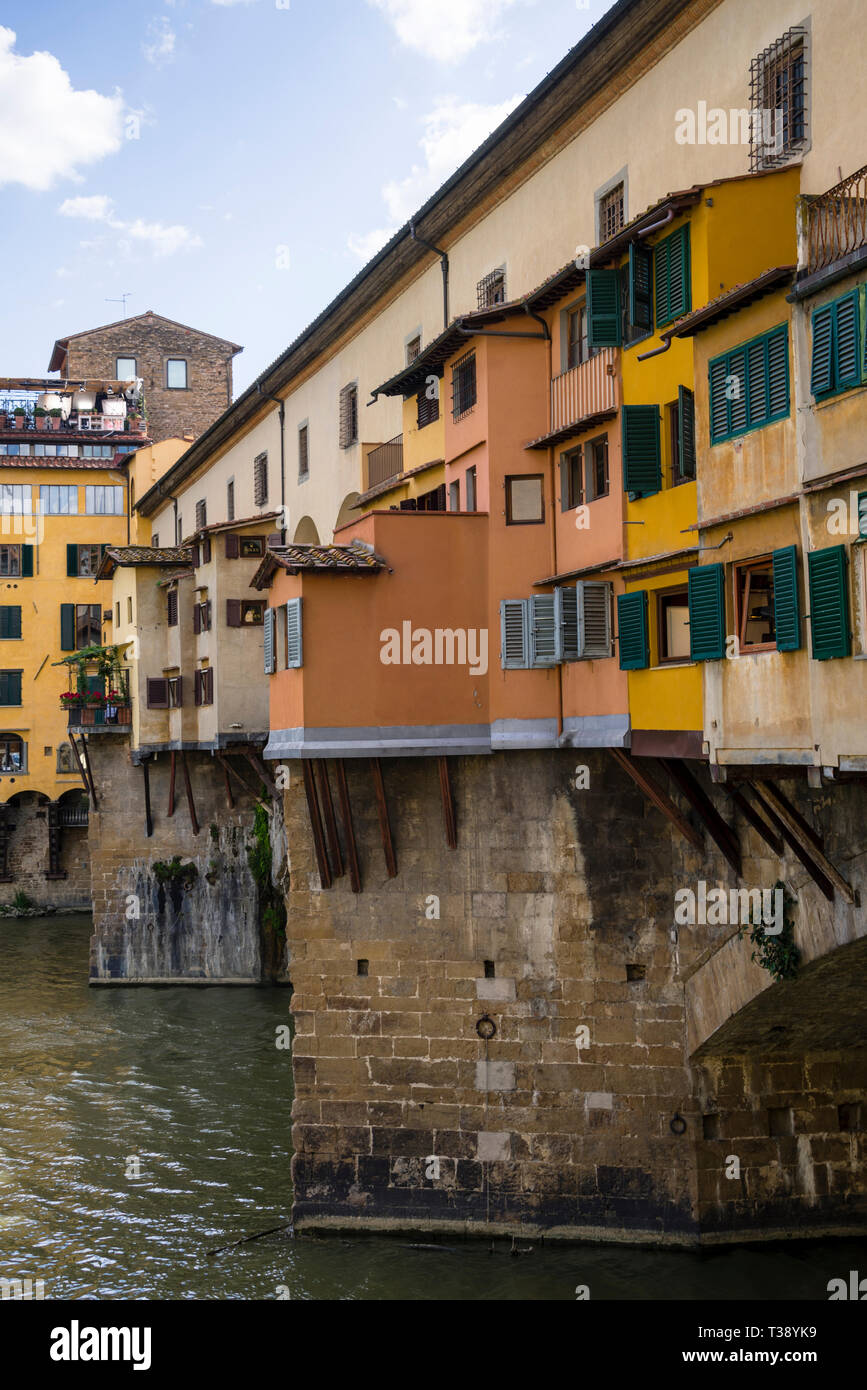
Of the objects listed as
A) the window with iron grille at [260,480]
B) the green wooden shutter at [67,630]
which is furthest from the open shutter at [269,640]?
the green wooden shutter at [67,630]

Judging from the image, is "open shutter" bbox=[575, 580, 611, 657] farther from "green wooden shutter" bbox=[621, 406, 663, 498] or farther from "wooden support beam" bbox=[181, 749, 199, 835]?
"wooden support beam" bbox=[181, 749, 199, 835]

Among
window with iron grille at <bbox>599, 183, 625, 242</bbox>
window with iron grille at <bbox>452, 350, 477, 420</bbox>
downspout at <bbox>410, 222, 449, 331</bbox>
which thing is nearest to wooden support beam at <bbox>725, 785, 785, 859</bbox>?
window with iron grille at <bbox>452, 350, 477, 420</bbox>

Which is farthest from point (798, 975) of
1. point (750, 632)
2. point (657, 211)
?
point (657, 211)

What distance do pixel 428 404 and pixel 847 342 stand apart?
34.9 feet

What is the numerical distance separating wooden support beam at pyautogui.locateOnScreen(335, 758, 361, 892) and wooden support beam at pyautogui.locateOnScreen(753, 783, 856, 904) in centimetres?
613

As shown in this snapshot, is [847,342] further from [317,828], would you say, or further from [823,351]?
[317,828]

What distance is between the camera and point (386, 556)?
19000 mm

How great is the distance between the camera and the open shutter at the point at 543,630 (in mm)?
18219

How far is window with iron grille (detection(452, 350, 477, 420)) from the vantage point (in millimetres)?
19578

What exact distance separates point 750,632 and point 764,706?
34.8 inches

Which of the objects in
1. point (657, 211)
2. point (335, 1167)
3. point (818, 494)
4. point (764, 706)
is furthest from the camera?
point (335, 1167)

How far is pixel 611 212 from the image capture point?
64.2 ft
